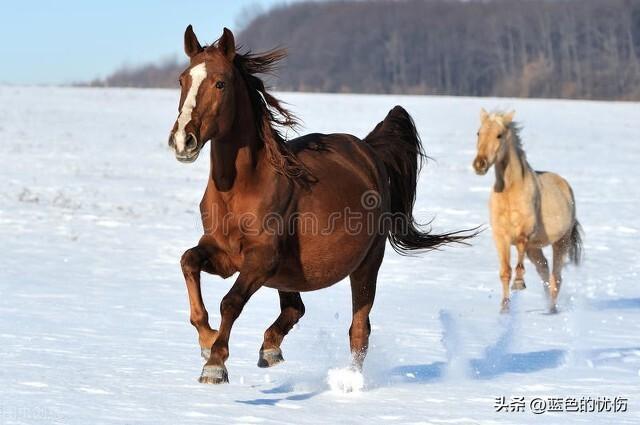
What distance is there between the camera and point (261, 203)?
5.51 metres

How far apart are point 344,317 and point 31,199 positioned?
351 inches

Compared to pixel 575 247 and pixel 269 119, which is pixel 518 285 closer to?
pixel 575 247

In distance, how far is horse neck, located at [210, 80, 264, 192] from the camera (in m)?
5.53

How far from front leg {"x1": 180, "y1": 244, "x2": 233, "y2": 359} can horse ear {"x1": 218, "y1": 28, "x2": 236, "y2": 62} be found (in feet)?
3.37

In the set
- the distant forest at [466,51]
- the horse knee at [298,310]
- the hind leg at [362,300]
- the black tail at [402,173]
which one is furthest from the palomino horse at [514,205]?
the distant forest at [466,51]

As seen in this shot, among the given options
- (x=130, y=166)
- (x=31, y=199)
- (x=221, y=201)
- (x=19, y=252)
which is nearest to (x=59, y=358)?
(x=221, y=201)

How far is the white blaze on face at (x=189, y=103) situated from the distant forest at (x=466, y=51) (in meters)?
69.1

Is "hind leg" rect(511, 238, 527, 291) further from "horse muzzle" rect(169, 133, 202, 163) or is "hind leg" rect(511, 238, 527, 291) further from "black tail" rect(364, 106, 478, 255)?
"horse muzzle" rect(169, 133, 202, 163)

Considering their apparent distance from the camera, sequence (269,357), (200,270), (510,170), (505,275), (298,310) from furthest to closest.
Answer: (510,170) < (505,275) < (298,310) < (269,357) < (200,270)

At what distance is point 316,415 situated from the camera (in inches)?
207

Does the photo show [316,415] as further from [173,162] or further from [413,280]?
[173,162]

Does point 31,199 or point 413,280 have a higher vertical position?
point 31,199

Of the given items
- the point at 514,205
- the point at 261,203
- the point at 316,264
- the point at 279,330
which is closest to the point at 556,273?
the point at 514,205

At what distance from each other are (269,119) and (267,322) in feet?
12.7
